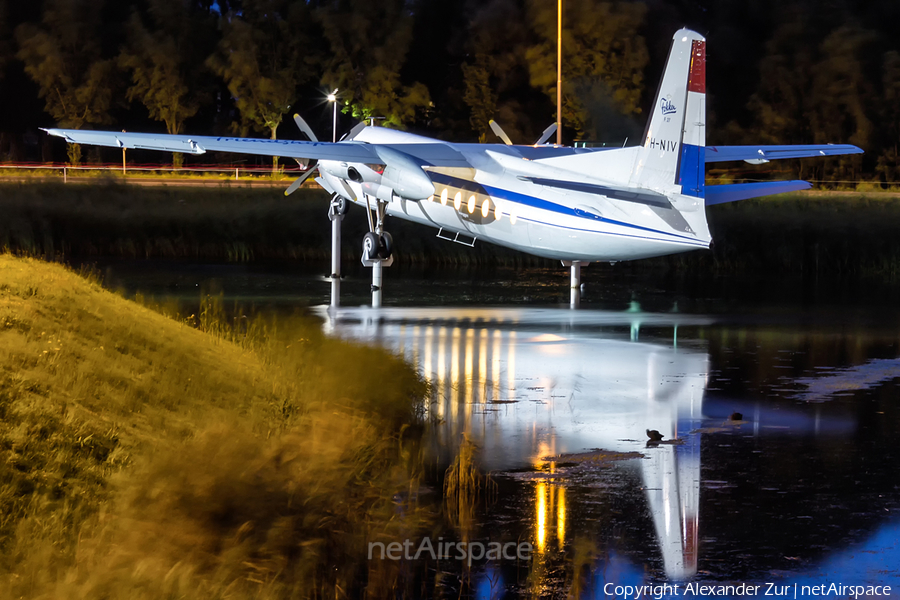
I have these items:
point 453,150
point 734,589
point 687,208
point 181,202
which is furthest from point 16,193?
point 734,589

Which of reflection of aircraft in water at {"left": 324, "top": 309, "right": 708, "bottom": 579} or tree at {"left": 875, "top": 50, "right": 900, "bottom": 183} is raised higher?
tree at {"left": 875, "top": 50, "right": 900, "bottom": 183}

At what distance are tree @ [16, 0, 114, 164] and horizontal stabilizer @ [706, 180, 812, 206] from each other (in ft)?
184

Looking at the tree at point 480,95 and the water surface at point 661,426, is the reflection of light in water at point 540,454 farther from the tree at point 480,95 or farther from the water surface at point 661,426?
the tree at point 480,95

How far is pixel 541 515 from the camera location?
9.82 metres

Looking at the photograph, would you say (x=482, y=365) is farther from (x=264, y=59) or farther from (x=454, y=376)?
Result: (x=264, y=59)

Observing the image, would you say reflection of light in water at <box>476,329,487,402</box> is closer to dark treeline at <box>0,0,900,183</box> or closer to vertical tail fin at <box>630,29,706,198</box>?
vertical tail fin at <box>630,29,706,198</box>

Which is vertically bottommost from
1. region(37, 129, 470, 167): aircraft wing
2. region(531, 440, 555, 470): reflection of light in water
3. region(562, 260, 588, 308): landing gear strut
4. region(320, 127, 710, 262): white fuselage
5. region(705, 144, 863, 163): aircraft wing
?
region(531, 440, 555, 470): reflection of light in water

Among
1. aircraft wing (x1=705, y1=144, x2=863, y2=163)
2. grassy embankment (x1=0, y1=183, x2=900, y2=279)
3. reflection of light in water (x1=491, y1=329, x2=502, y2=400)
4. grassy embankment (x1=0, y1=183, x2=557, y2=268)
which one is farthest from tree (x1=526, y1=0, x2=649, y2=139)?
reflection of light in water (x1=491, y1=329, x2=502, y2=400)

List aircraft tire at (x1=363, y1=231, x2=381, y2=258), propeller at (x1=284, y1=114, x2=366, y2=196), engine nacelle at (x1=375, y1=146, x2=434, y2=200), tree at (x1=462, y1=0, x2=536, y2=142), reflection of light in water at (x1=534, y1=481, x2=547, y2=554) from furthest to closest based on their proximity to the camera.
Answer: tree at (x1=462, y1=0, x2=536, y2=142)
propeller at (x1=284, y1=114, x2=366, y2=196)
aircraft tire at (x1=363, y1=231, x2=381, y2=258)
engine nacelle at (x1=375, y1=146, x2=434, y2=200)
reflection of light in water at (x1=534, y1=481, x2=547, y2=554)

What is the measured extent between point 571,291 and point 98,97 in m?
55.4

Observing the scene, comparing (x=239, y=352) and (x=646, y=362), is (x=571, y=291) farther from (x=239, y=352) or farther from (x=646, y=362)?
(x=239, y=352)

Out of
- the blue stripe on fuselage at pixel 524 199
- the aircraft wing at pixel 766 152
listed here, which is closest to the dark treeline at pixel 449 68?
the aircraft wing at pixel 766 152

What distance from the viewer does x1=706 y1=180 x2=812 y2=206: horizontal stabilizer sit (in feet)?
83.8

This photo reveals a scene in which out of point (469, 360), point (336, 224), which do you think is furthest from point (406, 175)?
point (469, 360)
